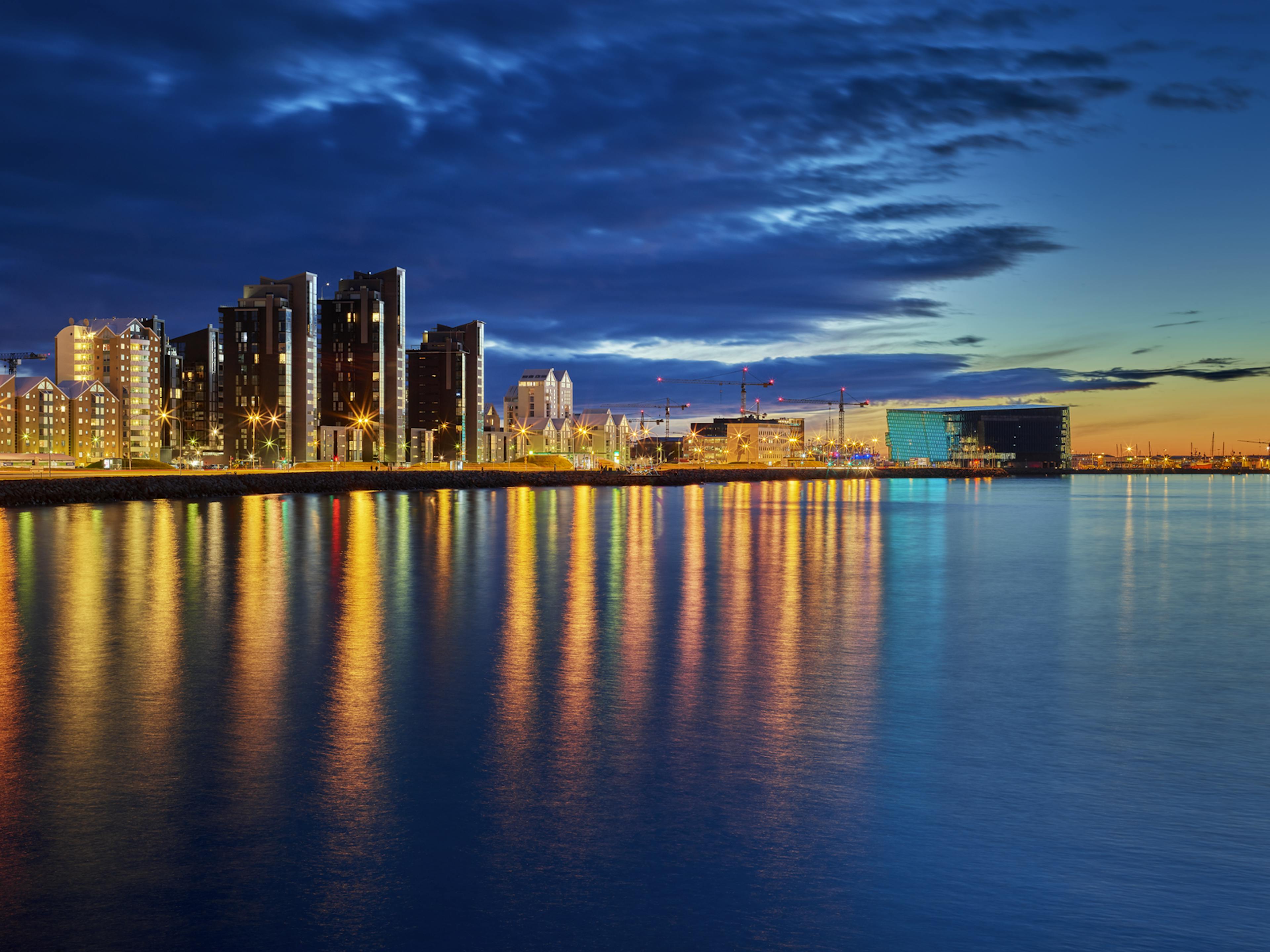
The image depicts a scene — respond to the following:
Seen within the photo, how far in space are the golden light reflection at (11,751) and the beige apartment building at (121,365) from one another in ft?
581

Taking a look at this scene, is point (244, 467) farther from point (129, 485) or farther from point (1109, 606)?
point (1109, 606)

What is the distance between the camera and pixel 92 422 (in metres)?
172

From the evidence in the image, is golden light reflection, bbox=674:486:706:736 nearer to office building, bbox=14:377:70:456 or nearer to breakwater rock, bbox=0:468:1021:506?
breakwater rock, bbox=0:468:1021:506

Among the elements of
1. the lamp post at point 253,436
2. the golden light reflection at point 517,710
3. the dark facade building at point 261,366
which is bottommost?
the golden light reflection at point 517,710

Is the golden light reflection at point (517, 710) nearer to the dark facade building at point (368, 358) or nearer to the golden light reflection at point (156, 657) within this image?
the golden light reflection at point (156, 657)

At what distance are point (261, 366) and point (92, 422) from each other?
29836 mm

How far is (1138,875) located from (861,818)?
2605 millimetres

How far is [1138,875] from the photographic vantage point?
9047 millimetres

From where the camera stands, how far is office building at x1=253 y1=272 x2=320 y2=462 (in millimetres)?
177625

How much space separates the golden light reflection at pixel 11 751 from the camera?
884 centimetres

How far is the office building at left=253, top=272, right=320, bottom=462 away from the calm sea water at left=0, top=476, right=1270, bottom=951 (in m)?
154

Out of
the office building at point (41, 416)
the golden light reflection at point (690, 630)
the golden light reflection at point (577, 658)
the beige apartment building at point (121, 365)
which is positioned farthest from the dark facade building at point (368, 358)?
the golden light reflection at point (577, 658)

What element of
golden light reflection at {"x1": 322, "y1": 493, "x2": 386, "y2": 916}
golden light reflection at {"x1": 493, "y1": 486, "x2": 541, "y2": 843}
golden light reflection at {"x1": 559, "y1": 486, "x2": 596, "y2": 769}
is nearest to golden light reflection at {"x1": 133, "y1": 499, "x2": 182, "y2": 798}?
golden light reflection at {"x1": 322, "y1": 493, "x2": 386, "y2": 916}

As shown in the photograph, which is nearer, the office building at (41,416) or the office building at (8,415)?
the office building at (8,415)
